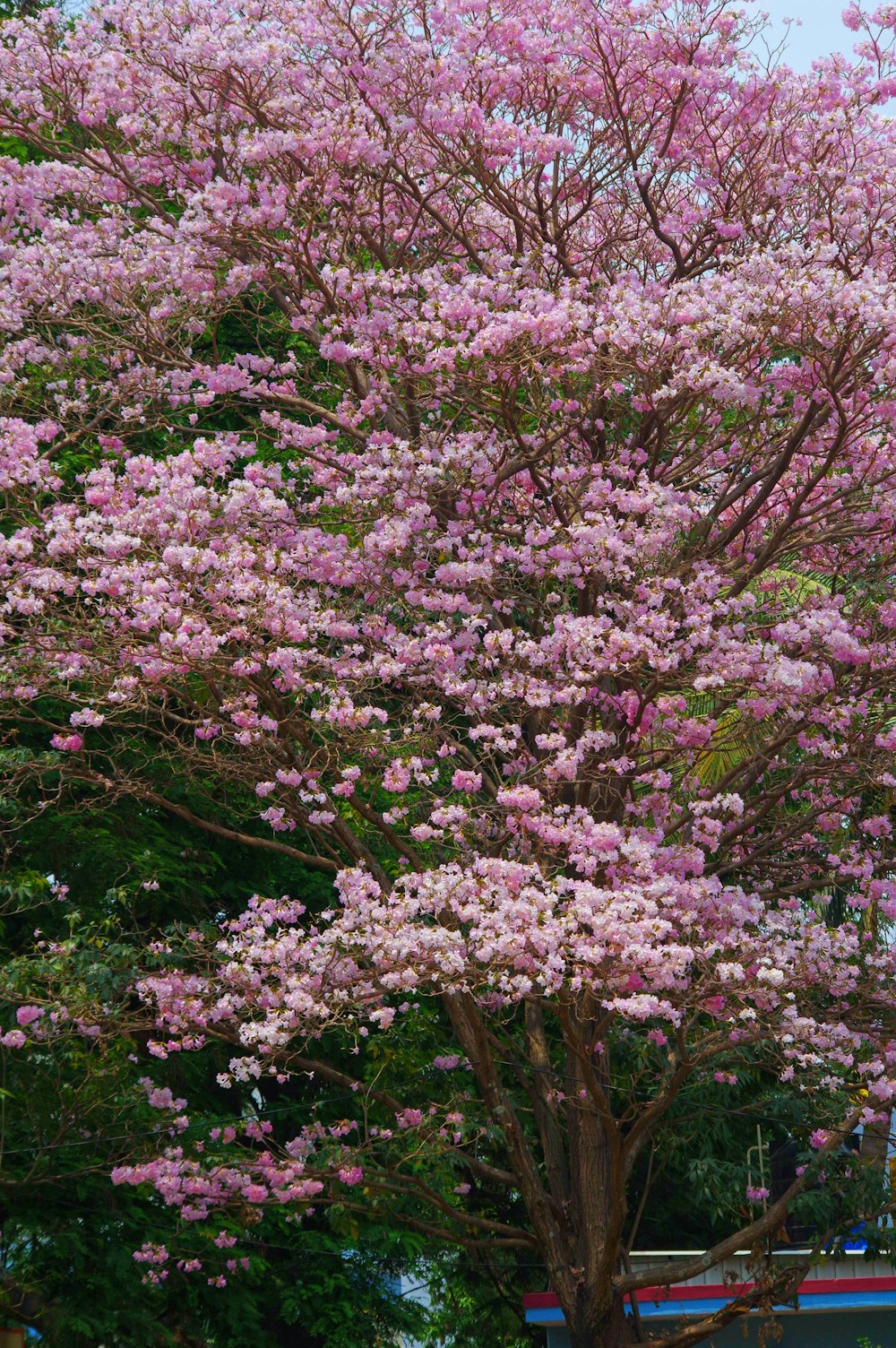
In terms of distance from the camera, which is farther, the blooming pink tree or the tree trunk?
the tree trunk

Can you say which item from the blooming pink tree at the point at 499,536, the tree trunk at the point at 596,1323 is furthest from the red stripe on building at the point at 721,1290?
the tree trunk at the point at 596,1323

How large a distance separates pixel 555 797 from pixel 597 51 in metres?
5.19

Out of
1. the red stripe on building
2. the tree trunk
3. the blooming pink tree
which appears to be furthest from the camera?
the red stripe on building

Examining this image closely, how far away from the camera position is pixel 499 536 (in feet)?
32.1

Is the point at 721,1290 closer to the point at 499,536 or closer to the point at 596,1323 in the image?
the point at 596,1323

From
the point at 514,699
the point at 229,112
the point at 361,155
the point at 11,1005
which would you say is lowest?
the point at 11,1005

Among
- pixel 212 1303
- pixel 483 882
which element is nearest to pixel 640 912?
pixel 483 882

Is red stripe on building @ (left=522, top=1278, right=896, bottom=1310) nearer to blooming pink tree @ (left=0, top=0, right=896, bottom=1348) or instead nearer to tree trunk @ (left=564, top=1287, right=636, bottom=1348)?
blooming pink tree @ (left=0, top=0, right=896, bottom=1348)

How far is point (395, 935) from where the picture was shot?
7715 mm

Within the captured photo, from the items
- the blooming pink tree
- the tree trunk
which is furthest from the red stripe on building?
the tree trunk

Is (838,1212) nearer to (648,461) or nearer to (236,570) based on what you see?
(648,461)

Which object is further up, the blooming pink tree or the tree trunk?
the blooming pink tree

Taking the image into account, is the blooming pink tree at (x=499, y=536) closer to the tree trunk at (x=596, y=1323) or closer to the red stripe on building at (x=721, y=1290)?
the tree trunk at (x=596, y=1323)

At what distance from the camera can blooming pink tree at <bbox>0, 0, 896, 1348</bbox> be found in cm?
843
